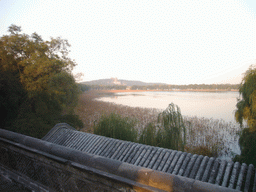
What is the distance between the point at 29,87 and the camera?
1414 centimetres

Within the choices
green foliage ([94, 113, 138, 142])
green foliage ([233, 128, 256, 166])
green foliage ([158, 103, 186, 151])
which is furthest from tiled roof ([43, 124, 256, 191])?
green foliage ([233, 128, 256, 166])

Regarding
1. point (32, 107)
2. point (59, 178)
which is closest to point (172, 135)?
point (59, 178)

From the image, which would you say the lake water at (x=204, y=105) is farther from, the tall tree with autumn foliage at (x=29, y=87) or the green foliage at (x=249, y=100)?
the tall tree with autumn foliage at (x=29, y=87)

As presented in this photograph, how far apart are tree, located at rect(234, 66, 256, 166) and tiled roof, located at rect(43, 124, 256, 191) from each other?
3.62 m

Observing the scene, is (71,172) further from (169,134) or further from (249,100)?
(249,100)

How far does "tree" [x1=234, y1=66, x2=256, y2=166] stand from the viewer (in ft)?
22.4

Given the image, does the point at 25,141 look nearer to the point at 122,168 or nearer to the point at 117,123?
the point at 122,168

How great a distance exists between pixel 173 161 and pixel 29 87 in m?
13.5

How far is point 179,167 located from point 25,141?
3381mm

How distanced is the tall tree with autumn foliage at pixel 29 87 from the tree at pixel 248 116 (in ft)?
32.6

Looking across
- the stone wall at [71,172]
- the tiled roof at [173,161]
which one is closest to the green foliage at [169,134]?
the tiled roof at [173,161]

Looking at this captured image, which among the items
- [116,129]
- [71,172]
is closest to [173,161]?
[71,172]

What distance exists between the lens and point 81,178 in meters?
2.11

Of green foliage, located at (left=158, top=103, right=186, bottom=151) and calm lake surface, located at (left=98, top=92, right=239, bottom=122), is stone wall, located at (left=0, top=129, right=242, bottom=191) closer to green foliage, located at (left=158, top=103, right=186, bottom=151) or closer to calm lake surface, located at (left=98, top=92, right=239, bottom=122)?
green foliage, located at (left=158, top=103, right=186, bottom=151)
